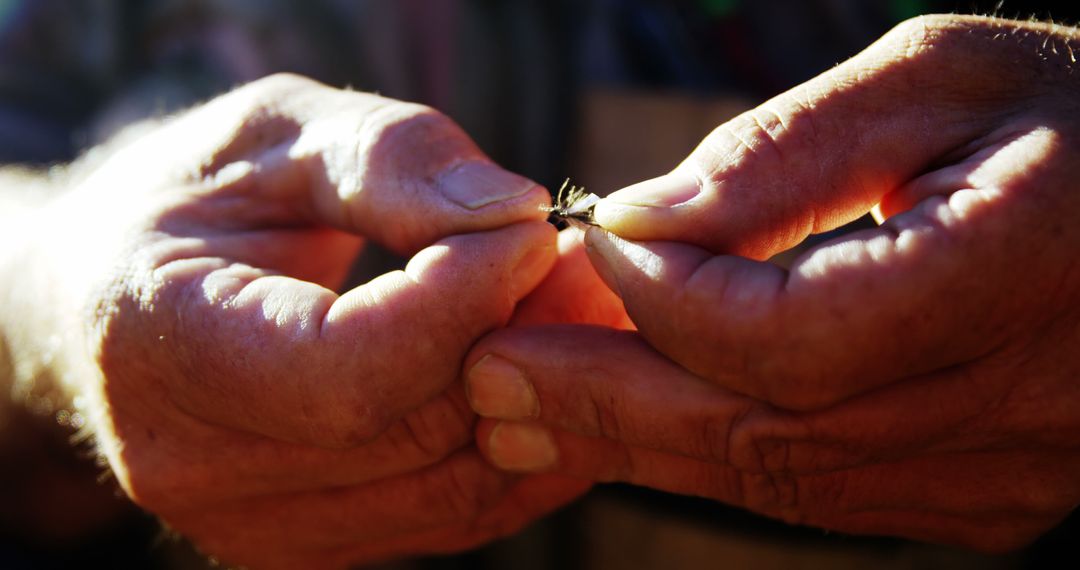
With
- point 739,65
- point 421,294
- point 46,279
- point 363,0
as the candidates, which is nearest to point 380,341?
point 421,294

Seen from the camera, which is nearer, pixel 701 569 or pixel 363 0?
pixel 701 569

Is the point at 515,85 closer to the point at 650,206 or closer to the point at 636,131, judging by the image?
the point at 636,131

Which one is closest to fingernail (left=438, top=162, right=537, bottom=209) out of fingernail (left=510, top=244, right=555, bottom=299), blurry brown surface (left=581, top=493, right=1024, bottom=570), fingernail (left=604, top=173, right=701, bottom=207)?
fingernail (left=510, top=244, right=555, bottom=299)

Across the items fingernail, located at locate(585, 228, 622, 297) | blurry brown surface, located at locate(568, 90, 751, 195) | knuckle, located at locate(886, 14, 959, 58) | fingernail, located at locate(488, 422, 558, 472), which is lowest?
fingernail, located at locate(488, 422, 558, 472)

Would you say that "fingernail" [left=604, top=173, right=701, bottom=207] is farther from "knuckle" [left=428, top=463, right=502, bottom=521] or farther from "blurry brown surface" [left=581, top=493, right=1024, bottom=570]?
"blurry brown surface" [left=581, top=493, right=1024, bottom=570]

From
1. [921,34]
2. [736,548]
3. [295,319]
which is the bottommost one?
[736,548]

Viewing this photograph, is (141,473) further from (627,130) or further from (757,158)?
(627,130)

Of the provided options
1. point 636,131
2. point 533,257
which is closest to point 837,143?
point 533,257
